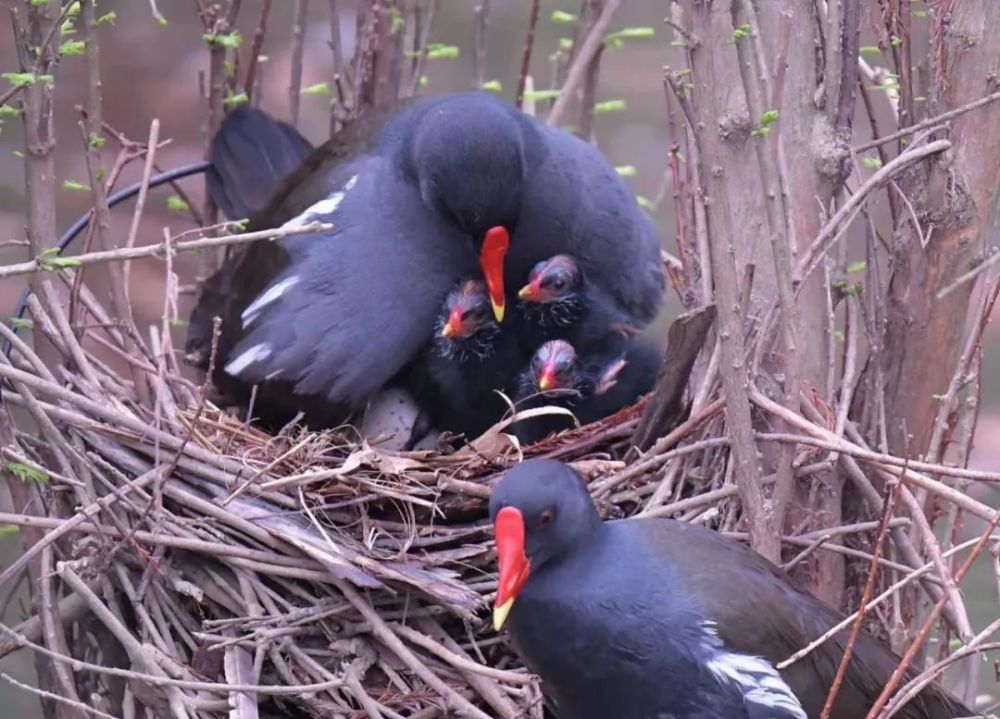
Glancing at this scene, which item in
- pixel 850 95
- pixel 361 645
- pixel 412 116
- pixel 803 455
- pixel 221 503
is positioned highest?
pixel 850 95

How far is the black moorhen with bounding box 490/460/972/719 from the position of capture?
233cm

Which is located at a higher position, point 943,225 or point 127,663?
point 943,225

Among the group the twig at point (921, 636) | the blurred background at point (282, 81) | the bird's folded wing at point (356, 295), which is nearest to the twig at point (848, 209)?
the twig at point (921, 636)

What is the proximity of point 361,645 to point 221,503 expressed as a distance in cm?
36

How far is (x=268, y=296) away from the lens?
3.26 metres

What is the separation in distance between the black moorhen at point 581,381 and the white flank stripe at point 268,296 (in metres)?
0.54

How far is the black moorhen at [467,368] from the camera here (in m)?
3.14

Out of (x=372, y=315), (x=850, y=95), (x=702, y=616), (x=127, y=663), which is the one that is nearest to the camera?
(x=702, y=616)

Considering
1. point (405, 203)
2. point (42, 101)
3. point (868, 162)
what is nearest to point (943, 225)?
point (868, 162)

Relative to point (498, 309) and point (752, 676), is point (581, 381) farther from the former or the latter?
point (752, 676)

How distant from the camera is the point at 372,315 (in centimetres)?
315

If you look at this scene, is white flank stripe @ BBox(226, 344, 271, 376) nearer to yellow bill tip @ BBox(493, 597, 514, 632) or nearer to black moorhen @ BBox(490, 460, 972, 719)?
black moorhen @ BBox(490, 460, 972, 719)

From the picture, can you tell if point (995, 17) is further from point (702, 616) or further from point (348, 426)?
point (348, 426)

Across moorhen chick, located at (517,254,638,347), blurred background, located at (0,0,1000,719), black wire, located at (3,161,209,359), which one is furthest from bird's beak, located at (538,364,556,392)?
blurred background, located at (0,0,1000,719)
